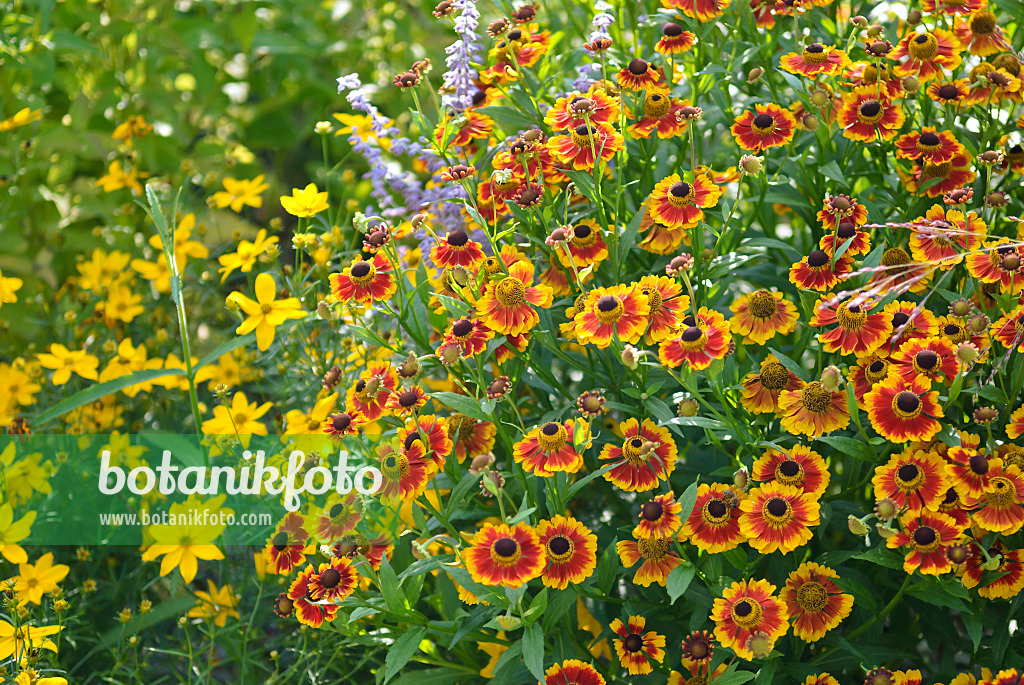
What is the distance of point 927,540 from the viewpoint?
3.36 ft

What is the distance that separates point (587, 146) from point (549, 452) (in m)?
0.42

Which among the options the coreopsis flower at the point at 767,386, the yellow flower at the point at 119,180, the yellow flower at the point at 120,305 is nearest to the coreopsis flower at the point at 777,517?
the coreopsis flower at the point at 767,386

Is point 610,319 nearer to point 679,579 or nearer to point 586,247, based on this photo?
point 586,247

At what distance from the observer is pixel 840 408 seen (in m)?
1.12

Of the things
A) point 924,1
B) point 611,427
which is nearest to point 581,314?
point 611,427

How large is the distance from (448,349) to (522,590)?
296 millimetres

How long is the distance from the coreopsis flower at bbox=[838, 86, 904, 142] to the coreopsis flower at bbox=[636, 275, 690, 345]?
36 centimetres

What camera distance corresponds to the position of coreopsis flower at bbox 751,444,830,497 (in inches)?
43.3

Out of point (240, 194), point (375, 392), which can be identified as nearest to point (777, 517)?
point (375, 392)

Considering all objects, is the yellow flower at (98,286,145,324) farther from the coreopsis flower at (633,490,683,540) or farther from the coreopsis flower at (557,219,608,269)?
the coreopsis flower at (633,490,683,540)

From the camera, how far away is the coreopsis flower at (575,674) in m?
1.10

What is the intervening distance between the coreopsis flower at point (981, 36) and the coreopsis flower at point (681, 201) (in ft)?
1.41

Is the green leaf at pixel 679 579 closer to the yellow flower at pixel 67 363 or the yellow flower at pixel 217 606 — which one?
the yellow flower at pixel 217 606

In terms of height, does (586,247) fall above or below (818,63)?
below
